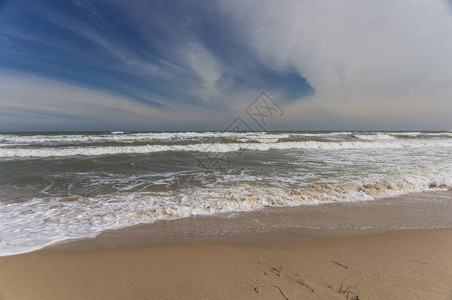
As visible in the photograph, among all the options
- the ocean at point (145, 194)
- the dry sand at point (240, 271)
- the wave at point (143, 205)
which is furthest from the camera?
the ocean at point (145, 194)

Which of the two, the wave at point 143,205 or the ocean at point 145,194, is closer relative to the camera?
the wave at point 143,205

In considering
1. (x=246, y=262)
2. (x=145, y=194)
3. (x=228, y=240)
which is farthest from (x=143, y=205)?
(x=246, y=262)

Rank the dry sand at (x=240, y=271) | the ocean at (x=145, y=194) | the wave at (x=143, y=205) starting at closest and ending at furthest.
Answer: the dry sand at (x=240, y=271), the wave at (x=143, y=205), the ocean at (x=145, y=194)

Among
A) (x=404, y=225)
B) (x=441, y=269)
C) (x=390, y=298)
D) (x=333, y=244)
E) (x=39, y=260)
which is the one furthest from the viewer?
(x=404, y=225)

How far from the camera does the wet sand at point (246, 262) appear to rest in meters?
1.98

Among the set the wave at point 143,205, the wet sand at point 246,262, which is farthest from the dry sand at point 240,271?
the wave at point 143,205

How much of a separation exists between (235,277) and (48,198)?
17.6 feet

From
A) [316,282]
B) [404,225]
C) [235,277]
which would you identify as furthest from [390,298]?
[404,225]

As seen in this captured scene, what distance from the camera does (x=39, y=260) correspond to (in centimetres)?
252

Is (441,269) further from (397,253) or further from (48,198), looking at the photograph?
(48,198)

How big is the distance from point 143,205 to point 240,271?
3.00 meters

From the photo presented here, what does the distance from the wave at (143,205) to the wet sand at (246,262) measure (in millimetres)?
373

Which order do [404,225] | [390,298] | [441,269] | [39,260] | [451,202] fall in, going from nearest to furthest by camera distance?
[390,298] < [441,269] < [39,260] < [404,225] < [451,202]

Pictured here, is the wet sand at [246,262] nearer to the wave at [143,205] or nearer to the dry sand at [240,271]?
the dry sand at [240,271]
